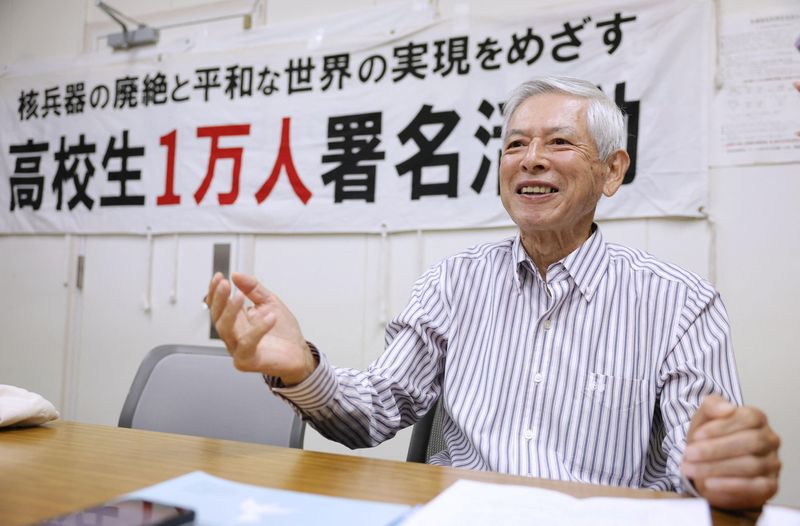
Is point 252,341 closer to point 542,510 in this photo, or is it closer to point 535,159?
point 542,510

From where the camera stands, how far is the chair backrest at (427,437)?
4.06 feet

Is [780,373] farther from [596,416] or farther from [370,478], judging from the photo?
[370,478]

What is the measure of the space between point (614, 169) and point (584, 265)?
28 cm

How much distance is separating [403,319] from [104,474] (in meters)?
0.68

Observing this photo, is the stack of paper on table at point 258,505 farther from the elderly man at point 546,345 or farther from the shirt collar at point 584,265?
the shirt collar at point 584,265

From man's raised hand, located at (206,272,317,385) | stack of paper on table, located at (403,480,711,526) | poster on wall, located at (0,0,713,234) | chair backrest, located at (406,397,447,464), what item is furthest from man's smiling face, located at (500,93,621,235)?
poster on wall, located at (0,0,713,234)

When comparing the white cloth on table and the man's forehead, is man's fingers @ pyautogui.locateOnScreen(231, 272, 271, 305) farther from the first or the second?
the man's forehead

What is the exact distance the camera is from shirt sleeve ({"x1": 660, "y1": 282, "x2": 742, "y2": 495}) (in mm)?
1052

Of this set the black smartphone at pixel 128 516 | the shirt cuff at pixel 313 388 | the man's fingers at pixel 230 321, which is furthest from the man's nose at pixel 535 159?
the black smartphone at pixel 128 516

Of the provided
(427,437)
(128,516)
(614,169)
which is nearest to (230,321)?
(128,516)

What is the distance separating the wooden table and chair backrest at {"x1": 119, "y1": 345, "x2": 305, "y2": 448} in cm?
31

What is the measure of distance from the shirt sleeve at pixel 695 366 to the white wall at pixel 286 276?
2.91ft

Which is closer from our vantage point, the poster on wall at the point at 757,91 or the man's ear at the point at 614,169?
the man's ear at the point at 614,169

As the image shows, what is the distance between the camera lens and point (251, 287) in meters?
0.94
